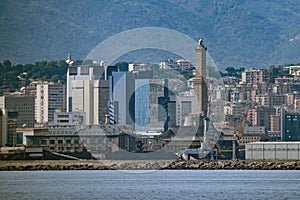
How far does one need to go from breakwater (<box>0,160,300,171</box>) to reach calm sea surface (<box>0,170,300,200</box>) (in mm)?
6369

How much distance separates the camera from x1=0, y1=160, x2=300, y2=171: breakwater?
78.9m

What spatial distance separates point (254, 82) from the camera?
505 ft

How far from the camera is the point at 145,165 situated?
79.7 meters

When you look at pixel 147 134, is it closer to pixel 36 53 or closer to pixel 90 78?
pixel 90 78

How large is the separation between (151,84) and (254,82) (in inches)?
917

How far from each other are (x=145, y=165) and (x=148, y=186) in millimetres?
22033

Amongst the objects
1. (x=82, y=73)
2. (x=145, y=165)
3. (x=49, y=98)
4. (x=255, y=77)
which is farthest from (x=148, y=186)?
(x=255, y=77)

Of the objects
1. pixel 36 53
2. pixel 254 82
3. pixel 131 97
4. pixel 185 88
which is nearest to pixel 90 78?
pixel 131 97

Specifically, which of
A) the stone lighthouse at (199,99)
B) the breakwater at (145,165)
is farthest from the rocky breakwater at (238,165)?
the stone lighthouse at (199,99)

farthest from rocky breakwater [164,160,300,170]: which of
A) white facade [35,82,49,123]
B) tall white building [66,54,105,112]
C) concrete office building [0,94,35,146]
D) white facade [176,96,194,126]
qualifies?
tall white building [66,54,105,112]

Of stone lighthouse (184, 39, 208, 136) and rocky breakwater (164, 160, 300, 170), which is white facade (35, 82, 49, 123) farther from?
rocky breakwater (164, 160, 300, 170)

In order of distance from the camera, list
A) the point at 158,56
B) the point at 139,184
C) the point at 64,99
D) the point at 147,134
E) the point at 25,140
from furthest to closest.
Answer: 1. the point at 158,56
2. the point at 64,99
3. the point at 147,134
4. the point at 25,140
5. the point at 139,184

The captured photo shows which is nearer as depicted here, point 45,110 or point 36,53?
point 45,110

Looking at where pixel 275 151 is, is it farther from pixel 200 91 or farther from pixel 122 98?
pixel 122 98
